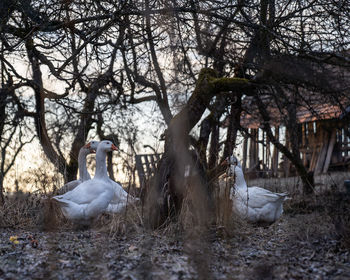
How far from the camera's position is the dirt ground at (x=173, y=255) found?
4176 millimetres

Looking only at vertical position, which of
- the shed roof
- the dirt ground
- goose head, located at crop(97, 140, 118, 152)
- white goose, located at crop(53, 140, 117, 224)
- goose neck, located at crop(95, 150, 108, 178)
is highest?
the shed roof

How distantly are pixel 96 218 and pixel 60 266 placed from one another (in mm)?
2419

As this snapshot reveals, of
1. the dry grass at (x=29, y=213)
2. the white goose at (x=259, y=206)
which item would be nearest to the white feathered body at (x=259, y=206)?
the white goose at (x=259, y=206)

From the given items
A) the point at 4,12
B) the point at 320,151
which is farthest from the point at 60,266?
the point at 320,151

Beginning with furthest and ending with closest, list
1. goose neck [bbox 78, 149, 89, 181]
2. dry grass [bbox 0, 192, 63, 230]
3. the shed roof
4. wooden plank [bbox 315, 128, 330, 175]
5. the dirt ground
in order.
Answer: wooden plank [bbox 315, 128, 330, 175], goose neck [bbox 78, 149, 89, 181], the shed roof, dry grass [bbox 0, 192, 63, 230], the dirt ground

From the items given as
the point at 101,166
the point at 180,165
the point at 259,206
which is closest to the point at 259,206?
Answer: the point at 259,206

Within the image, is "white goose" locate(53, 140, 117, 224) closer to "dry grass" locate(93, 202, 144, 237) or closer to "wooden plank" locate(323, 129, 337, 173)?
"dry grass" locate(93, 202, 144, 237)

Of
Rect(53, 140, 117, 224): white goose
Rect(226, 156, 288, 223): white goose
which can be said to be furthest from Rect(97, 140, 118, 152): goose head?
Rect(226, 156, 288, 223): white goose

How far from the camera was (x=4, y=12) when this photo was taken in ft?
19.4

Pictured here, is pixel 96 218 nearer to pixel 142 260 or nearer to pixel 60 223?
pixel 60 223

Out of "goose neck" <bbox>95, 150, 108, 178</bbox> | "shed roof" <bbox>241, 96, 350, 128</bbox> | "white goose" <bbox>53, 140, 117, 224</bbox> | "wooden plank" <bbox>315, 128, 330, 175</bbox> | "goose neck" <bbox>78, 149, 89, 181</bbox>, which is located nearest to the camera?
"white goose" <bbox>53, 140, 117, 224</bbox>

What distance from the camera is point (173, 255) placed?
4.87m

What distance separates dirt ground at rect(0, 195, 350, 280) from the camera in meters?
4.18

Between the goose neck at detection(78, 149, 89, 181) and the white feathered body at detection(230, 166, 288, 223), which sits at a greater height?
the goose neck at detection(78, 149, 89, 181)
